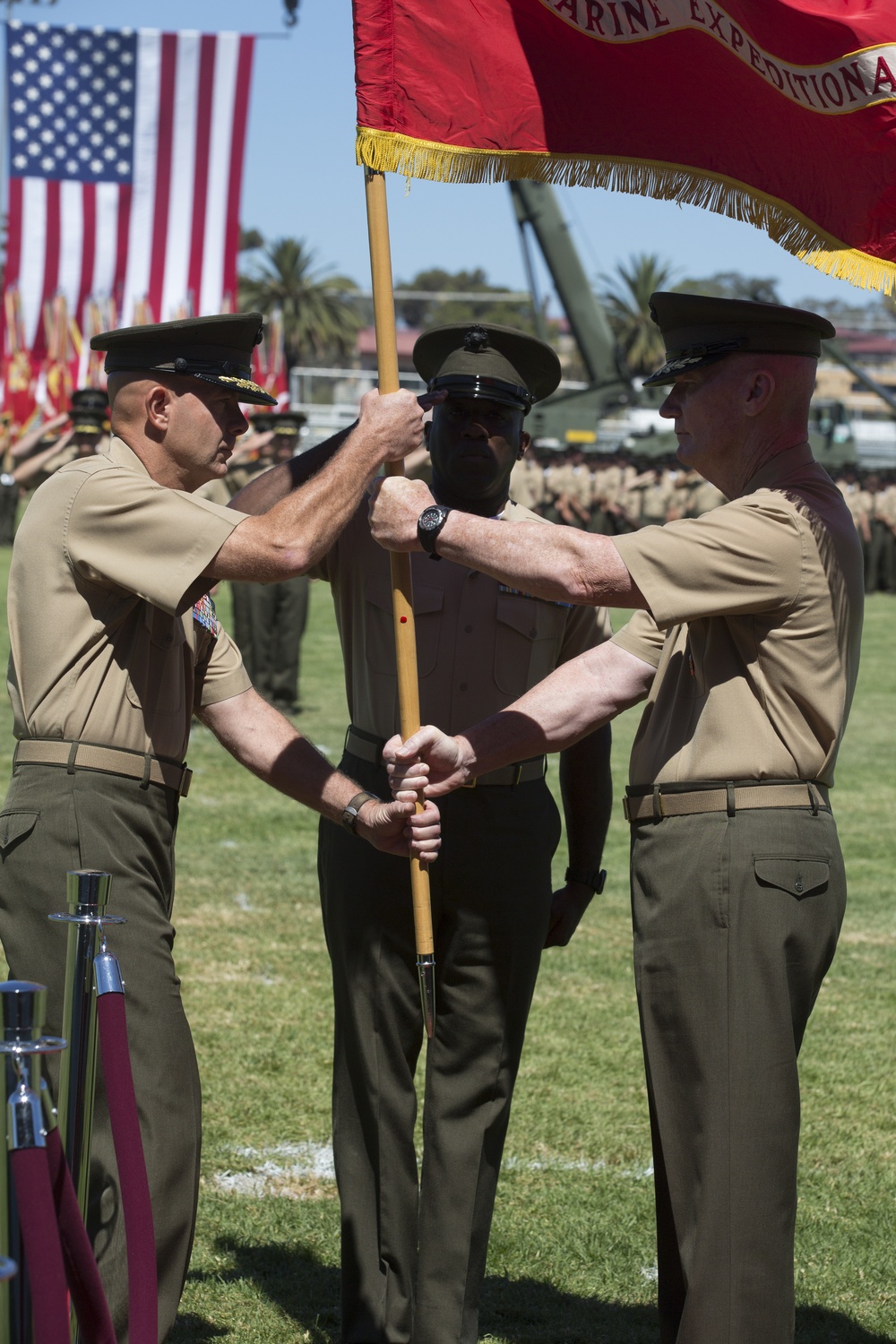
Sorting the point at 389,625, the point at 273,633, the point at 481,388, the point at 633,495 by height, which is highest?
the point at 633,495

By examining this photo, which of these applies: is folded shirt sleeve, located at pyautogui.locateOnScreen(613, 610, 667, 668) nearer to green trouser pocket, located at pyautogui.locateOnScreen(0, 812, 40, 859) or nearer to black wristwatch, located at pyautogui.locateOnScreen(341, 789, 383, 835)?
black wristwatch, located at pyautogui.locateOnScreen(341, 789, 383, 835)

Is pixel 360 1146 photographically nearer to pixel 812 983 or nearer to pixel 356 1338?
pixel 356 1338

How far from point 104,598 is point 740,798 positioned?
148 cm

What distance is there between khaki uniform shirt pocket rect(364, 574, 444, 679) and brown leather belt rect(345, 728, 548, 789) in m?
0.19

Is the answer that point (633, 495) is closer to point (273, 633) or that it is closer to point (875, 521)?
point (875, 521)

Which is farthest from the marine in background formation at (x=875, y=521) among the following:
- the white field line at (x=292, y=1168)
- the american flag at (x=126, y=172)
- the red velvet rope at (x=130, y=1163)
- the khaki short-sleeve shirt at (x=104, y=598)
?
the red velvet rope at (x=130, y=1163)

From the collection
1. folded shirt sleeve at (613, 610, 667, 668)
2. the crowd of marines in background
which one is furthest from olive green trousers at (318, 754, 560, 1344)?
the crowd of marines in background

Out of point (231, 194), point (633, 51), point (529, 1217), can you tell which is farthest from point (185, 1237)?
point (231, 194)

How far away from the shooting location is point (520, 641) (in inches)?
160

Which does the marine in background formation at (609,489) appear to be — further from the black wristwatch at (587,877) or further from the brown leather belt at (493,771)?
the brown leather belt at (493,771)

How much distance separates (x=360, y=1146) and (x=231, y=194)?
18853 mm

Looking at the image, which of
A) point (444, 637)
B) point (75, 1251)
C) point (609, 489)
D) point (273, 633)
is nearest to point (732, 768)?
point (444, 637)

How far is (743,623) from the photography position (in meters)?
3.44

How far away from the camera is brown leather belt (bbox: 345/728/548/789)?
12.9 ft
